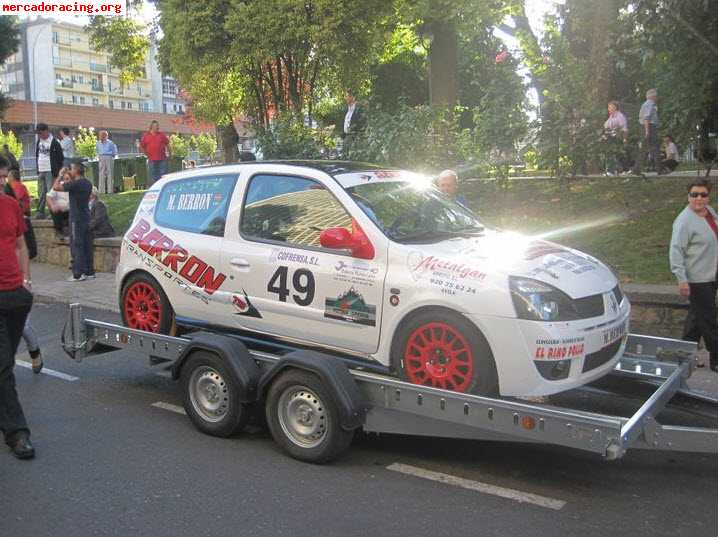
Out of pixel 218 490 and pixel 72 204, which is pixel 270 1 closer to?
pixel 72 204

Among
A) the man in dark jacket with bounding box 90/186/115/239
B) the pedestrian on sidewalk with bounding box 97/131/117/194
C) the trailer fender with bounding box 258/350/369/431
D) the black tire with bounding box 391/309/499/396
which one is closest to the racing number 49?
the trailer fender with bounding box 258/350/369/431

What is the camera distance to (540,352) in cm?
454

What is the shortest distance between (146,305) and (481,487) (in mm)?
3348

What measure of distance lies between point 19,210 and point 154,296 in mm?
1319

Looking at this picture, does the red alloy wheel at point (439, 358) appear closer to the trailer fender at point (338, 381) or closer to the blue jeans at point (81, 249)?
the trailer fender at point (338, 381)

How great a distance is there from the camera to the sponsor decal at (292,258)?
5395 millimetres

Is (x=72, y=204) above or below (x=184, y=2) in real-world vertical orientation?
below

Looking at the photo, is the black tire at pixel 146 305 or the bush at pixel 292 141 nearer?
the black tire at pixel 146 305

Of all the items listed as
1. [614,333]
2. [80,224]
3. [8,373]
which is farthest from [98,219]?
[614,333]

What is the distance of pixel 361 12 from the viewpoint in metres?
14.2

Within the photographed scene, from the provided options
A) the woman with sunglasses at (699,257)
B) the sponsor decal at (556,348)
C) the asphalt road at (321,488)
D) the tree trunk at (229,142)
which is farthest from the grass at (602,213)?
the tree trunk at (229,142)

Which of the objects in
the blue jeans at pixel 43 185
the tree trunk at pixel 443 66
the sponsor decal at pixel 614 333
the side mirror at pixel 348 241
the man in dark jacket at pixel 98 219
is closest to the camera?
the sponsor decal at pixel 614 333

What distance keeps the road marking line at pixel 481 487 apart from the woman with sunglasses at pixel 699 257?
3.15m

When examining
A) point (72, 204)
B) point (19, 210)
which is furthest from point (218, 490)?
point (72, 204)
